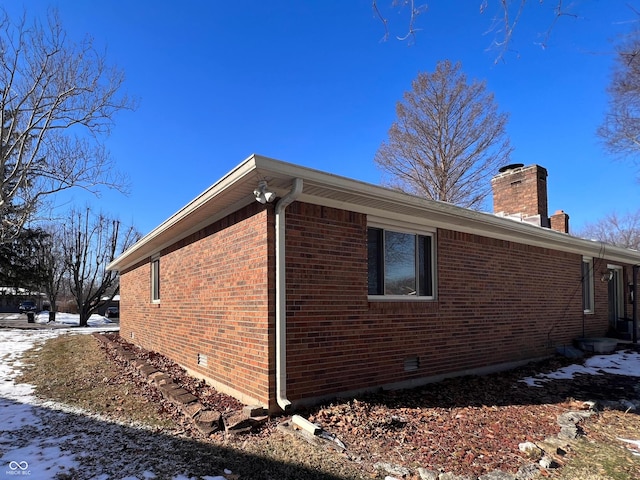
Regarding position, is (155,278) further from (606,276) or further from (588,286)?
(606,276)

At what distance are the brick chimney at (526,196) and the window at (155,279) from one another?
9951 mm

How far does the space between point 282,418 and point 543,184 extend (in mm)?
10347

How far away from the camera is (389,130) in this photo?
20.9 metres

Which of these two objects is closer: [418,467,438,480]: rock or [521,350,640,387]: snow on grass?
[418,467,438,480]: rock

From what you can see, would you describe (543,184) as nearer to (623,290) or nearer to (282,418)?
(623,290)

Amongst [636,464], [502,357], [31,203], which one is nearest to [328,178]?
[636,464]

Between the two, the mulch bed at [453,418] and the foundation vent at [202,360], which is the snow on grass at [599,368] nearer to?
the mulch bed at [453,418]

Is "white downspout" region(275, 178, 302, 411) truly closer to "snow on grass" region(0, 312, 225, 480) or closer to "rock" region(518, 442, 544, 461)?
"snow on grass" region(0, 312, 225, 480)

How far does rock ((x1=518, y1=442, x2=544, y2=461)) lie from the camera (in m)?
3.86

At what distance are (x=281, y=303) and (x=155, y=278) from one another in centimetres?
715

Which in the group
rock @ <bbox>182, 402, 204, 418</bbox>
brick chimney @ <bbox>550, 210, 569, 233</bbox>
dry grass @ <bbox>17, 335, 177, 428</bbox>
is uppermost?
brick chimney @ <bbox>550, 210, 569, 233</bbox>

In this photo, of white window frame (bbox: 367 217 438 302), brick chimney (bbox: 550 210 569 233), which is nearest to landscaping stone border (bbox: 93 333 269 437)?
white window frame (bbox: 367 217 438 302)

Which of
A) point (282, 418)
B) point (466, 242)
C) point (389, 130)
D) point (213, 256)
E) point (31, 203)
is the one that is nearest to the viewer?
A: point (282, 418)

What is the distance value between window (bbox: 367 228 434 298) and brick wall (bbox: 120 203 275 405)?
1.81 m
